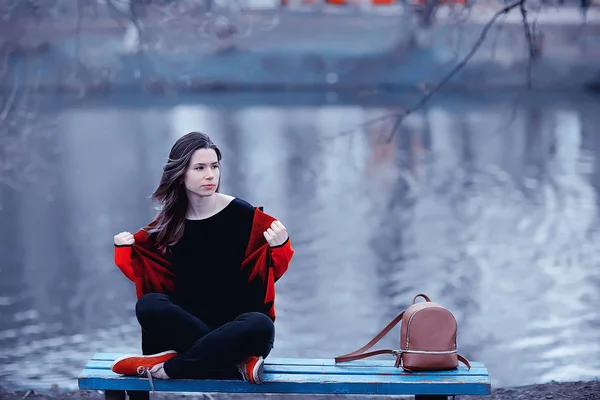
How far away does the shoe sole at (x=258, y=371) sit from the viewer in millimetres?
3295

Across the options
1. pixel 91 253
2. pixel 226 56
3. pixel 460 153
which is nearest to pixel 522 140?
pixel 460 153

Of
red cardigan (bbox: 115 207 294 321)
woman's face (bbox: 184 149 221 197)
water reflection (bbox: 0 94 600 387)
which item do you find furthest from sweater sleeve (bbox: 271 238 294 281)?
water reflection (bbox: 0 94 600 387)

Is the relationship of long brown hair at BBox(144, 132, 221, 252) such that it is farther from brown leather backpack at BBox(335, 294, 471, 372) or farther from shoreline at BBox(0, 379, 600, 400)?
shoreline at BBox(0, 379, 600, 400)

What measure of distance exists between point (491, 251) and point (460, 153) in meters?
6.74

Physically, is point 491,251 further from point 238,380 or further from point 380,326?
point 238,380

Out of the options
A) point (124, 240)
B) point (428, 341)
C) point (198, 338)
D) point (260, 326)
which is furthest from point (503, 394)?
point (124, 240)

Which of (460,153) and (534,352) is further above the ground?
(460,153)

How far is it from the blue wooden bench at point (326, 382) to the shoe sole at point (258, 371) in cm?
3

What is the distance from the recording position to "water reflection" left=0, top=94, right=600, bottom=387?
617 centimetres

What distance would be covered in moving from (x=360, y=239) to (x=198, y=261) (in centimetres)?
563

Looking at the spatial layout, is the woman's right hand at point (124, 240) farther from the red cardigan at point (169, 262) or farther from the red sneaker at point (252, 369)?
the red sneaker at point (252, 369)

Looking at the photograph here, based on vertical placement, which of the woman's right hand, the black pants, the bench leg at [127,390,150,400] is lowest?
the bench leg at [127,390,150,400]

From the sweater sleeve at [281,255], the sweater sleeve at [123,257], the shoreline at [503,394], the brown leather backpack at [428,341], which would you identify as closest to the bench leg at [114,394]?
the sweater sleeve at [123,257]

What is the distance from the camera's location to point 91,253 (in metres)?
8.63
